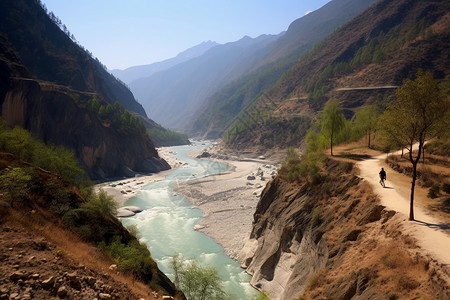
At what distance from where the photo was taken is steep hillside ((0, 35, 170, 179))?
58.8m

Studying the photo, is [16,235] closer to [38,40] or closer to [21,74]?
[21,74]

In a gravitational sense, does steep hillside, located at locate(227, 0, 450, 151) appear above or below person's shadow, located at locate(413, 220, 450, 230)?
above

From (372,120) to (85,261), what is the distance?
40.7 meters

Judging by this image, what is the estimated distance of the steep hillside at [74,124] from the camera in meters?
58.8

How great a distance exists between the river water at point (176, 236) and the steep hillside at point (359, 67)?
70.0m

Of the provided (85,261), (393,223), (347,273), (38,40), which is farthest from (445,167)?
(38,40)

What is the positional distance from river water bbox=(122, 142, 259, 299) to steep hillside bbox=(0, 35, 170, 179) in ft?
66.8

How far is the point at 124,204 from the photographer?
183 feet

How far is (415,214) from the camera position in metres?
16.0

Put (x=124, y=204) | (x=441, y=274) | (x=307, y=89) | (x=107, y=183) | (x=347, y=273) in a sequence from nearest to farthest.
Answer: (x=441, y=274), (x=347, y=273), (x=124, y=204), (x=107, y=183), (x=307, y=89)

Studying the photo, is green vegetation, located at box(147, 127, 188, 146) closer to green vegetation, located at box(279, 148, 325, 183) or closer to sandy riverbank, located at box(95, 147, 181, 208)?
sandy riverbank, located at box(95, 147, 181, 208)

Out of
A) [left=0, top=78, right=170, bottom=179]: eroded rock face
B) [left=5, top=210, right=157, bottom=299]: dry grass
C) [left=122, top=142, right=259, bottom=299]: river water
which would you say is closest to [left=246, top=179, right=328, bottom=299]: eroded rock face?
[left=122, top=142, right=259, bottom=299]: river water

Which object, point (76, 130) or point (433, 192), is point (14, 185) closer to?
point (433, 192)

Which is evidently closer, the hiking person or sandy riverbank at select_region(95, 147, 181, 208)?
the hiking person
